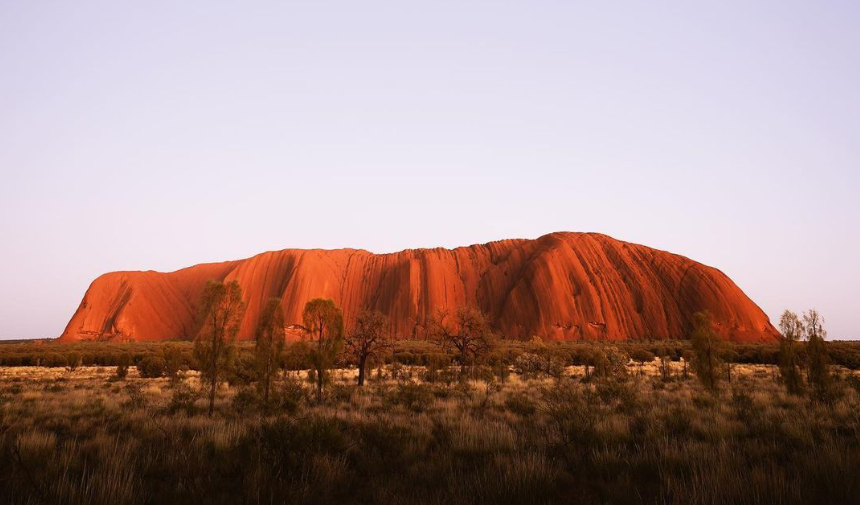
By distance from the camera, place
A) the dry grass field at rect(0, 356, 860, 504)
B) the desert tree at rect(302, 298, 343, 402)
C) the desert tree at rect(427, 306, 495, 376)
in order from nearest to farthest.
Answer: the dry grass field at rect(0, 356, 860, 504) → the desert tree at rect(302, 298, 343, 402) → the desert tree at rect(427, 306, 495, 376)

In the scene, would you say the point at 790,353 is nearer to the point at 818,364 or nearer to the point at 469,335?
the point at 818,364

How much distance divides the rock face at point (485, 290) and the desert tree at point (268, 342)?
7057cm

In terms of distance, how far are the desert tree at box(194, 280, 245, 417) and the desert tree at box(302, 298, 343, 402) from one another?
376 cm

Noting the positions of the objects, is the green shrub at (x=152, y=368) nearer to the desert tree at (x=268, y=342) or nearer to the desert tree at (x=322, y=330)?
the desert tree at (x=322, y=330)

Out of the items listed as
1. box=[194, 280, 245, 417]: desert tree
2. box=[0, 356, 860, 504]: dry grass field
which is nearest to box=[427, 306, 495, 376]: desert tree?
box=[194, 280, 245, 417]: desert tree

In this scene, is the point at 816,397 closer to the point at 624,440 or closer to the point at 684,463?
the point at 624,440

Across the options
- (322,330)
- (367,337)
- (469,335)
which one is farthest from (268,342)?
(469,335)

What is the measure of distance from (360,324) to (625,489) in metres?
22.9

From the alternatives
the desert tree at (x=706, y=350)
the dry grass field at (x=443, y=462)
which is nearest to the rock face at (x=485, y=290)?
the desert tree at (x=706, y=350)

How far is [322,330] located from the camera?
1873 cm

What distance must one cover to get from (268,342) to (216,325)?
266 cm

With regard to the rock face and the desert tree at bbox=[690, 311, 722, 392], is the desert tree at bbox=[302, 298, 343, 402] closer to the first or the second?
the desert tree at bbox=[690, 311, 722, 392]

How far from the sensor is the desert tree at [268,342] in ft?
53.9

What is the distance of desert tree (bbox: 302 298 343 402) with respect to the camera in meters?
18.3
